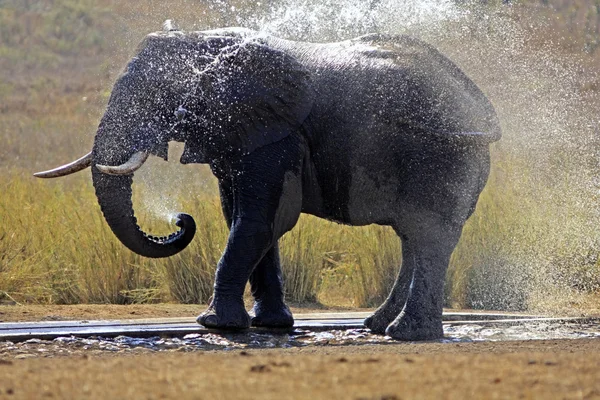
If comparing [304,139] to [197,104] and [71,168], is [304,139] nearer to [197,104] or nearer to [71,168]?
[197,104]

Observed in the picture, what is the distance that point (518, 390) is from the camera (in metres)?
5.69

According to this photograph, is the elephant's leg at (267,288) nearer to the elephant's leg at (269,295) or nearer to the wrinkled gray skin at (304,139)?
the elephant's leg at (269,295)

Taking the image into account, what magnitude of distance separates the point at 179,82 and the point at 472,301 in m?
5.24

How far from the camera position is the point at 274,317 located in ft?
33.8

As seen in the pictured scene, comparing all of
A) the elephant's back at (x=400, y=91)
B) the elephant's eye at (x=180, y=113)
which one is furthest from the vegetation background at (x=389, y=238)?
the elephant's eye at (x=180, y=113)

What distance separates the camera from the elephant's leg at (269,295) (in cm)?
1030

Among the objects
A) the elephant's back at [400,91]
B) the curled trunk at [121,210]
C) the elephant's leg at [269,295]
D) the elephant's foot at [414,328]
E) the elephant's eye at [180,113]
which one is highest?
the elephant's back at [400,91]

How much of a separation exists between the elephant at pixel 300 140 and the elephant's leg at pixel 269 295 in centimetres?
58

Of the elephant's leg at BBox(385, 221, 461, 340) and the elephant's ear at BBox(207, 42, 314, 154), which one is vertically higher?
the elephant's ear at BBox(207, 42, 314, 154)

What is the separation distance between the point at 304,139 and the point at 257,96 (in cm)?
49

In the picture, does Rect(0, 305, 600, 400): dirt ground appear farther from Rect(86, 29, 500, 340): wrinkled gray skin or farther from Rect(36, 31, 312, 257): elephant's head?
Rect(36, 31, 312, 257): elephant's head

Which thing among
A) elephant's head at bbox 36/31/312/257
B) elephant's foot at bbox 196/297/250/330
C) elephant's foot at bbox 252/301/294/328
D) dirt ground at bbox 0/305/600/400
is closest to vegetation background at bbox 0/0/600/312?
elephant's head at bbox 36/31/312/257

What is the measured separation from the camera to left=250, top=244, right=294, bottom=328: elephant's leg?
1030 cm

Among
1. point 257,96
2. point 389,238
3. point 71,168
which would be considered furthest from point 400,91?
point 389,238
